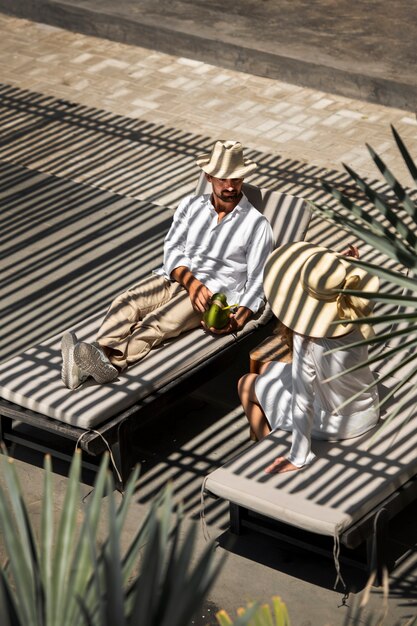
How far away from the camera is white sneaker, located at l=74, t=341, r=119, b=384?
683cm

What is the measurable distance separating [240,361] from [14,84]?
514 cm

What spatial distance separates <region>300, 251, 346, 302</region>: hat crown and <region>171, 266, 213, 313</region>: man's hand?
1159 mm

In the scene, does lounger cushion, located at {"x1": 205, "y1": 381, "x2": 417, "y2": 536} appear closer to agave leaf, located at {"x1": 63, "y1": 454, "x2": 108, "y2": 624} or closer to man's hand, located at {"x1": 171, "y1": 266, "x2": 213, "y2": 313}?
man's hand, located at {"x1": 171, "y1": 266, "x2": 213, "y2": 313}

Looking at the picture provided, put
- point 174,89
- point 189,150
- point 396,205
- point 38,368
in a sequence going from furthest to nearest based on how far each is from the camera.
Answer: point 174,89 → point 189,150 → point 396,205 → point 38,368

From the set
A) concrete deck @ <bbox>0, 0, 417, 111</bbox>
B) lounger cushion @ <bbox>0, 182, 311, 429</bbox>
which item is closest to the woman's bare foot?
lounger cushion @ <bbox>0, 182, 311, 429</bbox>

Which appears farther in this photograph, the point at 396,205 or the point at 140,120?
the point at 140,120

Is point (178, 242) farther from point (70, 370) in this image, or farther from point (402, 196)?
point (402, 196)

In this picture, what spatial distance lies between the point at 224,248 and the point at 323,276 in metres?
1.36

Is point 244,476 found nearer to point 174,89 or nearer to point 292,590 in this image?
point 292,590

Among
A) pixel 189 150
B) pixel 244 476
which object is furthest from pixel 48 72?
pixel 244 476

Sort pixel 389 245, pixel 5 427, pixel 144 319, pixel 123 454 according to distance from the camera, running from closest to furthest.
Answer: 1. pixel 389 245
2. pixel 123 454
3. pixel 5 427
4. pixel 144 319

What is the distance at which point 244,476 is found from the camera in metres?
6.19

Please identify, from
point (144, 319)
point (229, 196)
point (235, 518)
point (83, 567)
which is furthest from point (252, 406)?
point (83, 567)

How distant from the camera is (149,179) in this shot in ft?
33.8
